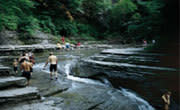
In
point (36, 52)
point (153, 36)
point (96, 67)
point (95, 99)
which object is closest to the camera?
point (95, 99)

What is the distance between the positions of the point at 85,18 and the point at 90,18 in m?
1.87

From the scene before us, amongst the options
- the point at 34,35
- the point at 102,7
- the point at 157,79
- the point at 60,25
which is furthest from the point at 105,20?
the point at 157,79

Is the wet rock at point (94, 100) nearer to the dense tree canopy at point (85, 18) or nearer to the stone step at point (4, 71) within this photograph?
the stone step at point (4, 71)

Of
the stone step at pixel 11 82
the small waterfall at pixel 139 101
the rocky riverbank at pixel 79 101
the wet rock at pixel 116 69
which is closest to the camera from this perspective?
the rocky riverbank at pixel 79 101

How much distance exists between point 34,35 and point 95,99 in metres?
18.2

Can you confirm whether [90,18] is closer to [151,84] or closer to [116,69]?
[116,69]

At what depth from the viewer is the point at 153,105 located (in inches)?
266

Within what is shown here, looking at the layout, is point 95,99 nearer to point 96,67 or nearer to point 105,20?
point 96,67

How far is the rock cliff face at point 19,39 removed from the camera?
17844mm

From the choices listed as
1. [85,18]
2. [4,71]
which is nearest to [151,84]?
[4,71]

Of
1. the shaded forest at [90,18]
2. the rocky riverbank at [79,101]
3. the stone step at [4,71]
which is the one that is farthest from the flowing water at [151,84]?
the stone step at [4,71]

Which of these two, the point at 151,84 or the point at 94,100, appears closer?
the point at 94,100

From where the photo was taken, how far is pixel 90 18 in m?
43.0

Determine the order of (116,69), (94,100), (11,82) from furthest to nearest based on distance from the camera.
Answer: (116,69) < (94,100) < (11,82)
